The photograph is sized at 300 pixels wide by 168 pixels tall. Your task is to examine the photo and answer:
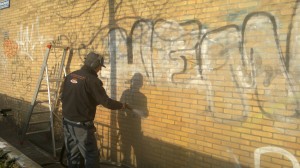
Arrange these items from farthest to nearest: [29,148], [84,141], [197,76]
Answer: [29,148] < [84,141] < [197,76]

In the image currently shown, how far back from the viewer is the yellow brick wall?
3.35 m

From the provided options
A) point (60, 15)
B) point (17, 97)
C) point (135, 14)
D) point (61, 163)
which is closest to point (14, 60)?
point (17, 97)

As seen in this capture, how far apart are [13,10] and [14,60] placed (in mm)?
1387

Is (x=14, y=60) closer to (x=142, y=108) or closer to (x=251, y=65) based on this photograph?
(x=142, y=108)

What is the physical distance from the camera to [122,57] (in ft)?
17.4

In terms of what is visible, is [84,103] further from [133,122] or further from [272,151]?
[272,151]

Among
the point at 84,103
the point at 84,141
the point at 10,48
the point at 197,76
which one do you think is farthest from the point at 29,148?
the point at 197,76

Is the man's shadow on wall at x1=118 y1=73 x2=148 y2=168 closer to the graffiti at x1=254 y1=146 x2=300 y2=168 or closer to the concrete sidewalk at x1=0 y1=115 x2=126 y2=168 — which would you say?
the concrete sidewalk at x1=0 y1=115 x2=126 y2=168

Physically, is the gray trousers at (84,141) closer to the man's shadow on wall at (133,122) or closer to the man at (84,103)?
the man at (84,103)

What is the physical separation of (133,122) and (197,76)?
1578 mm

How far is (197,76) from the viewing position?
4.12 m

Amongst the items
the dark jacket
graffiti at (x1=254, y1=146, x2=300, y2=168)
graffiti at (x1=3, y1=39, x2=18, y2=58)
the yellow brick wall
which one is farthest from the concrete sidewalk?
graffiti at (x1=254, y1=146, x2=300, y2=168)

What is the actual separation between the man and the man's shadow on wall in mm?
707

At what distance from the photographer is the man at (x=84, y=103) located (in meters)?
4.18
